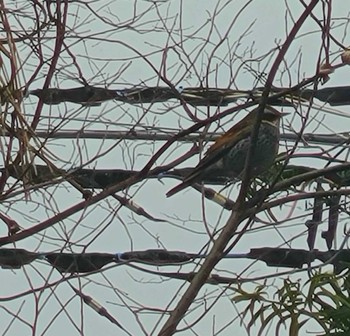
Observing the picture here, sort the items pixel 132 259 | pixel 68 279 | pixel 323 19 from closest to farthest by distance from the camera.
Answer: pixel 323 19 < pixel 68 279 < pixel 132 259

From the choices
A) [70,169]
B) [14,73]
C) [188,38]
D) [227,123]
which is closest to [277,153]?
[227,123]

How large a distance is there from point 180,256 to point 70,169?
1.27ft

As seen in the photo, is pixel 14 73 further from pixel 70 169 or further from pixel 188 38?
pixel 188 38

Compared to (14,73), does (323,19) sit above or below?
below

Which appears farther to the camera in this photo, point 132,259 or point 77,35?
point 132,259

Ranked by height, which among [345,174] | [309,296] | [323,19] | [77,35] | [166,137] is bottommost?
[309,296]

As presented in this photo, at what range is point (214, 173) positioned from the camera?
8.08 feet

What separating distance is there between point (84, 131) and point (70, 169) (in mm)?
113

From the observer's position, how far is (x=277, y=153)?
7.98ft

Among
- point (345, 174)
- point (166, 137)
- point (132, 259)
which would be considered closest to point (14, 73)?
point (166, 137)

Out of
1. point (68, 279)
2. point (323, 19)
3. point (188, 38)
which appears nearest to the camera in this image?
point (323, 19)

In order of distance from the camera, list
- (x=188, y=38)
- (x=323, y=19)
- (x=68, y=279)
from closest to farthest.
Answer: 1. (x=323, y=19)
2. (x=68, y=279)
3. (x=188, y=38)

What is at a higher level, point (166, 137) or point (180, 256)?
point (166, 137)

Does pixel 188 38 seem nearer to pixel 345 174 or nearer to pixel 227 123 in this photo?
pixel 227 123
